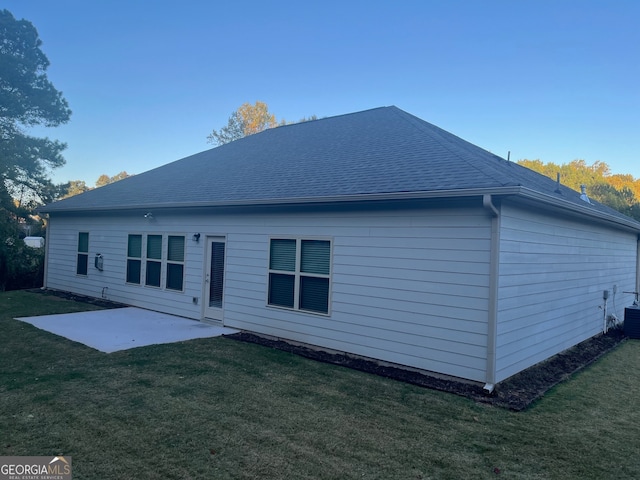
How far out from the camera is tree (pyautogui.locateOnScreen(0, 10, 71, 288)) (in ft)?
65.3

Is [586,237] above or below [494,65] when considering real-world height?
below

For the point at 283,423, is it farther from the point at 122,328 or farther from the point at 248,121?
the point at 248,121

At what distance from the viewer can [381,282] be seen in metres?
6.11

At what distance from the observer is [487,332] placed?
5.09 meters

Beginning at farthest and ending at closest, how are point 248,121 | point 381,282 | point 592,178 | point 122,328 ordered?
point 248,121 → point 592,178 → point 122,328 → point 381,282

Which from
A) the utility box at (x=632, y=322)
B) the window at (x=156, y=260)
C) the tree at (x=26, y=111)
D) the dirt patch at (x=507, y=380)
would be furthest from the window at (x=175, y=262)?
the tree at (x=26, y=111)

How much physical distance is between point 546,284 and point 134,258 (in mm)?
9153

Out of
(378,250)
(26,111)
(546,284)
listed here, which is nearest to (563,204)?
(546,284)

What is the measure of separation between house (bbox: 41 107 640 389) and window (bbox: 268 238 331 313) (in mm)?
25

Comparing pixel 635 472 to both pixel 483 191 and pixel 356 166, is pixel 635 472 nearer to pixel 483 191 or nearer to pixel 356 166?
pixel 483 191

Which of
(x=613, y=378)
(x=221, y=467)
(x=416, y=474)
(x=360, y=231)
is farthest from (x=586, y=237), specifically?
(x=221, y=467)

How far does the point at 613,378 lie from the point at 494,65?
42.9 ft

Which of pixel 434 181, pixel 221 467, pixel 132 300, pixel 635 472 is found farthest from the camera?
pixel 132 300

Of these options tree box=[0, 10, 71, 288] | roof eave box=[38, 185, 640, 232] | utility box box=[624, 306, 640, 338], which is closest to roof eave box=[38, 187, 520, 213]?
roof eave box=[38, 185, 640, 232]
